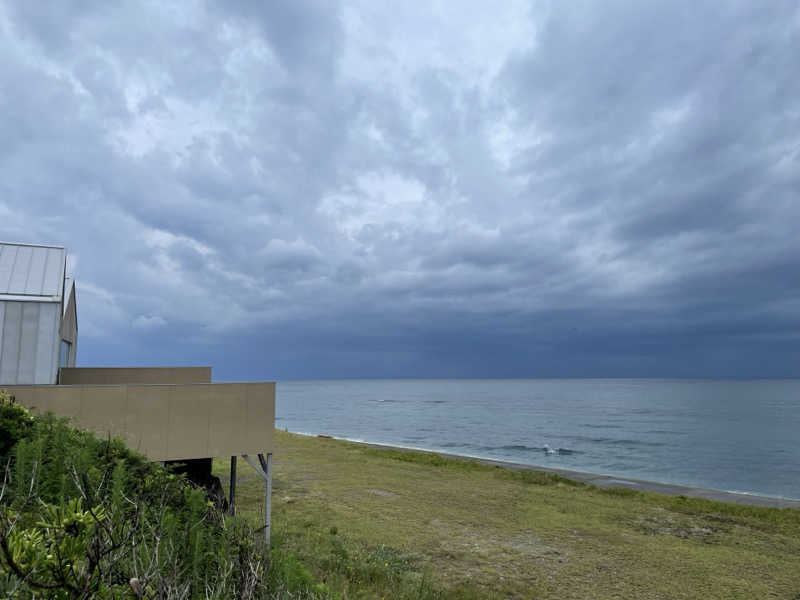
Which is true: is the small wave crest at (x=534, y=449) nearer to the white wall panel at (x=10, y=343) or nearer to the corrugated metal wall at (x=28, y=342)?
the corrugated metal wall at (x=28, y=342)

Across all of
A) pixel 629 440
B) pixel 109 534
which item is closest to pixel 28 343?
pixel 109 534

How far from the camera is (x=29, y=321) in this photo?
443 inches

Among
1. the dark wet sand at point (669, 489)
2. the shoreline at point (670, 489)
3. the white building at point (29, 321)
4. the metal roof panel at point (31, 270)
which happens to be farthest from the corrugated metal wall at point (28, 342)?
the dark wet sand at point (669, 489)

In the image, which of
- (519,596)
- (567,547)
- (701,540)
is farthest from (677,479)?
(519,596)

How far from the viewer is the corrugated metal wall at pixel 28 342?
1096cm

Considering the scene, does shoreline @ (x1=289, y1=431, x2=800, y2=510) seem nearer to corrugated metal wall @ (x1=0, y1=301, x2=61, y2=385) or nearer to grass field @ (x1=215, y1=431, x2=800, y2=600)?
grass field @ (x1=215, y1=431, x2=800, y2=600)

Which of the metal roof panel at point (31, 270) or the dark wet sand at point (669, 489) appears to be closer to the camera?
the metal roof panel at point (31, 270)

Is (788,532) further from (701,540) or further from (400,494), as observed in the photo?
(400,494)

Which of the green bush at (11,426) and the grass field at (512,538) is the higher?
the green bush at (11,426)

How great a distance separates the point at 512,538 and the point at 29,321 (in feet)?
47.2

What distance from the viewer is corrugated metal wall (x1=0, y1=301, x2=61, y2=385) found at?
11.0 meters

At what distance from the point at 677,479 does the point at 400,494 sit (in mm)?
23617

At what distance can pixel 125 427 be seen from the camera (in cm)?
1003

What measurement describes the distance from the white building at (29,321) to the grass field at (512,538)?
660 cm
